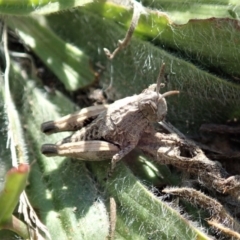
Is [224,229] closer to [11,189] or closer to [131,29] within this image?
[11,189]

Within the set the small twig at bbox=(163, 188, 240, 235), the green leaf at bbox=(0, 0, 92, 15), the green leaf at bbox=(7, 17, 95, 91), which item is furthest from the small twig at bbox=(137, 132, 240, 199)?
the green leaf at bbox=(0, 0, 92, 15)

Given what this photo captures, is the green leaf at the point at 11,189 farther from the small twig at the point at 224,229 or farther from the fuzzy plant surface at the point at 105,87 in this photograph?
the small twig at the point at 224,229

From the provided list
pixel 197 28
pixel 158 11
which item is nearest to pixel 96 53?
pixel 158 11

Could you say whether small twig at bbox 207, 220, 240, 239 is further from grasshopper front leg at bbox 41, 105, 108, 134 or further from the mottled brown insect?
grasshopper front leg at bbox 41, 105, 108, 134

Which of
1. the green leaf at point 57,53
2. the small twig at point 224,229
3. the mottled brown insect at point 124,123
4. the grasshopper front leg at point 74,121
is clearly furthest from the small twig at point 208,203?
the green leaf at point 57,53

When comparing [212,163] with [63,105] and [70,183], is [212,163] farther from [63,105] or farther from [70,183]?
[63,105]

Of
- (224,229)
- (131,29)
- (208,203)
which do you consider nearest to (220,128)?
(208,203)
